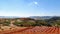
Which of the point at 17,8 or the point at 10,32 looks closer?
the point at 10,32

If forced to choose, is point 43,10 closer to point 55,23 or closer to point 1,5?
point 55,23

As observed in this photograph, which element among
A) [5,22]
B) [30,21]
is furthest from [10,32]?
[30,21]

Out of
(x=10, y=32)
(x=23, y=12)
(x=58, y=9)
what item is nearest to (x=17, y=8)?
(x=23, y=12)

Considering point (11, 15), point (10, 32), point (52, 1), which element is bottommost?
point (10, 32)

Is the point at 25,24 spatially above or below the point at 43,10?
below

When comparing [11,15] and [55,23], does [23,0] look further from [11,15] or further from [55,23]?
[55,23]

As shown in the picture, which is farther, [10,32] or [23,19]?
[23,19]

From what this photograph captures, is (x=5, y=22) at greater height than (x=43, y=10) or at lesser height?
lesser

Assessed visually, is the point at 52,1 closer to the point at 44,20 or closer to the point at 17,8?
the point at 44,20
